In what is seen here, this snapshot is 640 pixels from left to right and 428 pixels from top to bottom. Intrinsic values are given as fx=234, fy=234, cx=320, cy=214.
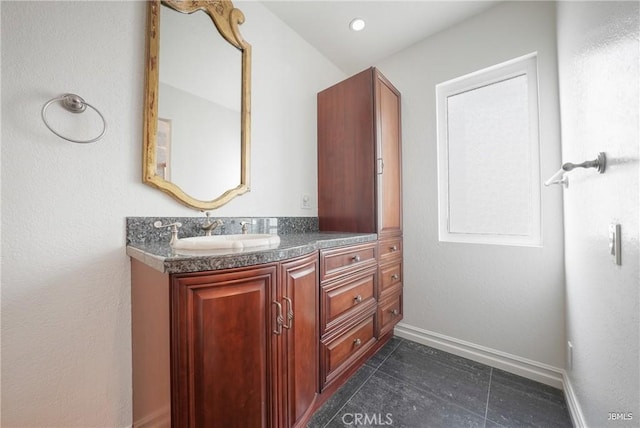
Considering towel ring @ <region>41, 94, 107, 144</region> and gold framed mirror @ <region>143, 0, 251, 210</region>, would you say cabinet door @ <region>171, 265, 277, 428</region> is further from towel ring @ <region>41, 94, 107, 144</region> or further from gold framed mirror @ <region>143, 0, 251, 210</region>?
towel ring @ <region>41, 94, 107, 144</region>

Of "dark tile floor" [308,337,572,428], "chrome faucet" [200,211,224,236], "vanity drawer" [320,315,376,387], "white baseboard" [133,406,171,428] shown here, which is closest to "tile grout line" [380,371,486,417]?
"dark tile floor" [308,337,572,428]

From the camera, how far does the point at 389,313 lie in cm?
184

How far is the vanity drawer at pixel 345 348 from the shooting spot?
4.11 ft

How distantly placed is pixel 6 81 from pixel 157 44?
58cm

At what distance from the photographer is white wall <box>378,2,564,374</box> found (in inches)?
57.2

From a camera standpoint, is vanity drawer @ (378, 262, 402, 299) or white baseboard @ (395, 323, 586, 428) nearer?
white baseboard @ (395, 323, 586, 428)

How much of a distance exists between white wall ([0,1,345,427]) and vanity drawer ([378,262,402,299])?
1380 millimetres

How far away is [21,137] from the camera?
34.5 inches

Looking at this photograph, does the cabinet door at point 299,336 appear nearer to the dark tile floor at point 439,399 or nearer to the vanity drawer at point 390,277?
the dark tile floor at point 439,399

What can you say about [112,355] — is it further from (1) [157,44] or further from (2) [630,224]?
(2) [630,224]

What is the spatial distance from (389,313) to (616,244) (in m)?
1.38

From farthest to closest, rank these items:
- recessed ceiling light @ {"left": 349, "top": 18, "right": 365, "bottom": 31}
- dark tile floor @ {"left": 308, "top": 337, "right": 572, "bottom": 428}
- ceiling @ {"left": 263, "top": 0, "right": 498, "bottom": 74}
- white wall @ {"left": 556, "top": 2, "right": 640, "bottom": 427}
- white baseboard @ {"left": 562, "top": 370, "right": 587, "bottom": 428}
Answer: recessed ceiling light @ {"left": 349, "top": 18, "right": 365, "bottom": 31}
ceiling @ {"left": 263, "top": 0, "right": 498, "bottom": 74}
dark tile floor @ {"left": 308, "top": 337, "right": 572, "bottom": 428}
white baseboard @ {"left": 562, "top": 370, "right": 587, "bottom": 428}
white wall @ {"left": 556, "top": 2, "right": 640, "bottom": 427}

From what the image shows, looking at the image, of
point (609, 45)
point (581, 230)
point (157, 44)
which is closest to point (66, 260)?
point (157, 44)

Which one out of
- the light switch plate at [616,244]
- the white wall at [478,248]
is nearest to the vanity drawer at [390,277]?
the white wall at [478,248]
